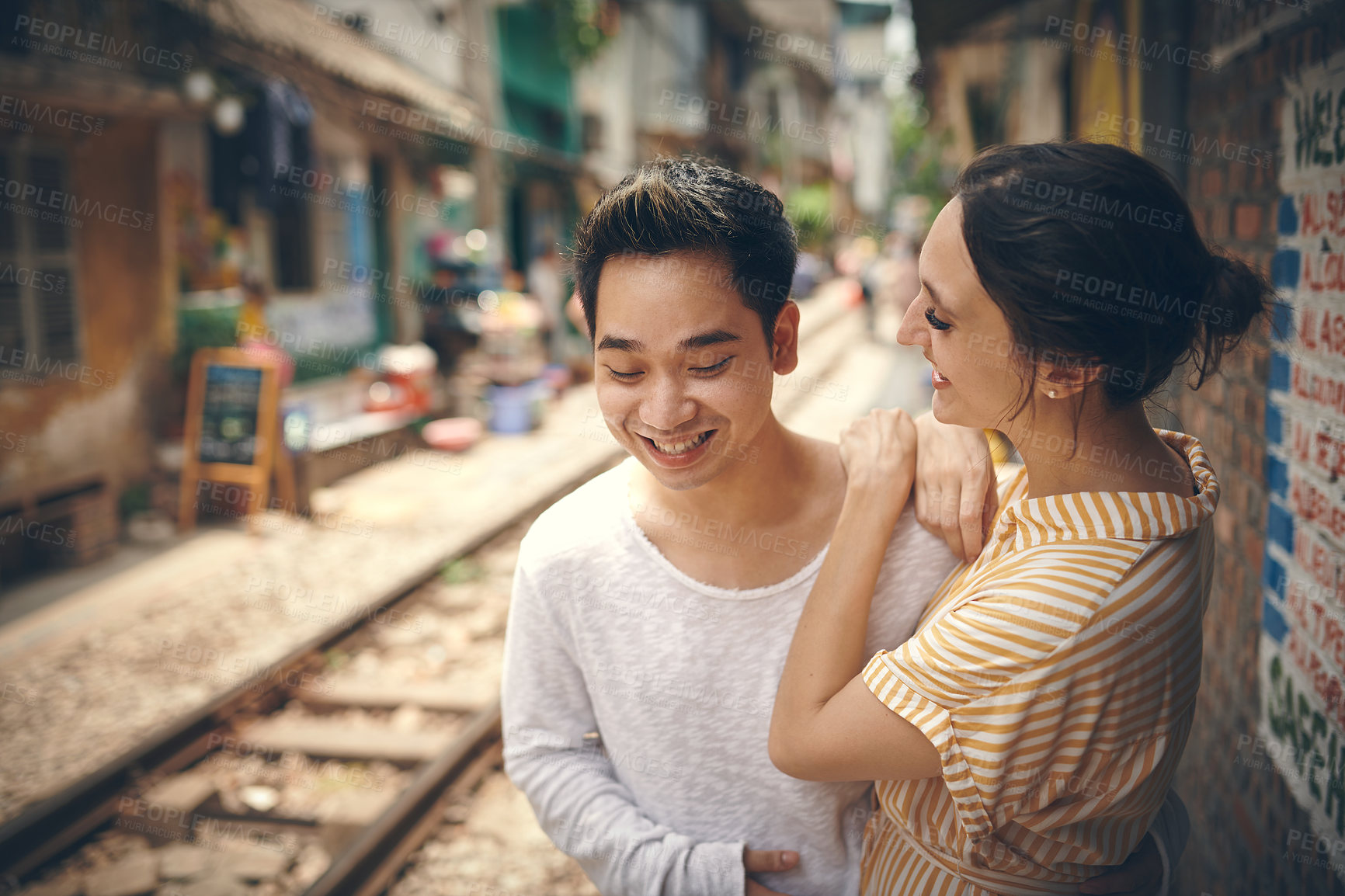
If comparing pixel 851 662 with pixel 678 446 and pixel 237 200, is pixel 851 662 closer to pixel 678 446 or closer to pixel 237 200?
pixel 678 446

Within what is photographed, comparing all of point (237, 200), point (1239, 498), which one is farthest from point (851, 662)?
point (237, 200)

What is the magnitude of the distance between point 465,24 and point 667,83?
498 inches

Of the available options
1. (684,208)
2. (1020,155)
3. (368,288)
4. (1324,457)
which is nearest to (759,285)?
(684,208)

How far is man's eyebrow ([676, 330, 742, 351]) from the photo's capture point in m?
1.47

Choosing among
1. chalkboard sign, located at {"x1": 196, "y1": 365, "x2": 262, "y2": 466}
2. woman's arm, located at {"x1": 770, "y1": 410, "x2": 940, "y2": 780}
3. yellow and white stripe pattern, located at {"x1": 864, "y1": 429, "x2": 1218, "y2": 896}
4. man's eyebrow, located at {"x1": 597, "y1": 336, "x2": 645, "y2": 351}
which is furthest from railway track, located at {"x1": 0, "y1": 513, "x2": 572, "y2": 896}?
chalkboard sign, located at {"x1": 196, "y1": 365, "x2": 262, "y2": 466}

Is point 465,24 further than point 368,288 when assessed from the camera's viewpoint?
Yes

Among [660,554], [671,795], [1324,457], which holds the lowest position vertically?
[671,795]

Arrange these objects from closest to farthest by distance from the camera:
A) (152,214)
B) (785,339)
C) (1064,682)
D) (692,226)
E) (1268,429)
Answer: (1064,682) < (692,226) < (785,339) < (1268,429) < (152,214)

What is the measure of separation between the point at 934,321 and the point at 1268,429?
1.41 meters

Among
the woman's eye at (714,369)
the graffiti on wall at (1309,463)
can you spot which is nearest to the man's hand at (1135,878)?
the graffiti on wall at (1309,463)

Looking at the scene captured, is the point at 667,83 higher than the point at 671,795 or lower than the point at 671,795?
higher

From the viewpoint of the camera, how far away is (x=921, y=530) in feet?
5.18

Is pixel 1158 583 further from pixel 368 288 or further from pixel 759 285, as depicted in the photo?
pixel 368 288

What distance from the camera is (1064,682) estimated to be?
3.69ft
